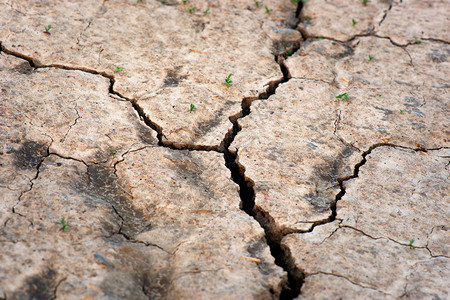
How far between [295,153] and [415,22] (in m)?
2.34

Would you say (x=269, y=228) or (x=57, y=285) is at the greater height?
(x=269, y=228)

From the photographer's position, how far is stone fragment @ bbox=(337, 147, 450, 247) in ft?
8.09

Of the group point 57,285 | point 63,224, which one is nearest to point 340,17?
point 63,224

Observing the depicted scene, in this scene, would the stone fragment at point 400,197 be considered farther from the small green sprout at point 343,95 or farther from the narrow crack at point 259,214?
the small green sprout at point 343,95

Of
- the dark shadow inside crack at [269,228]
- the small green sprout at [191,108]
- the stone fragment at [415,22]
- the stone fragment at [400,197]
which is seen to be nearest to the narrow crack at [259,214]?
the dark shadow inside crack at [269,228]

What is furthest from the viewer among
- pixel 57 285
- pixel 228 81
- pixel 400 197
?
pixel 228 81

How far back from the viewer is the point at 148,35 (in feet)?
12.3

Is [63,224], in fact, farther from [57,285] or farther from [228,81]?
[228,81]

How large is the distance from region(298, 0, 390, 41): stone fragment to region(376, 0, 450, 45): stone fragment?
11cm

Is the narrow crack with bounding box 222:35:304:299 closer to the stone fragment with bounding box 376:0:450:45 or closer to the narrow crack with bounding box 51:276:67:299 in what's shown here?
the narrow crack with bounding box 51:276:67:299

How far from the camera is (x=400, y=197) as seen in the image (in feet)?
8.72

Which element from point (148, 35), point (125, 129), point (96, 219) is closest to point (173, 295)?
point (96, 219)

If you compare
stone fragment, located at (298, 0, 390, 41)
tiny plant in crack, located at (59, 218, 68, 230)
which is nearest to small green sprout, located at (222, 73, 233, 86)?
stone fragment, located at (298, 0, 390, 41)

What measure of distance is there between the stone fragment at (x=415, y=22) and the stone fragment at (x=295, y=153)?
1.19 meters
